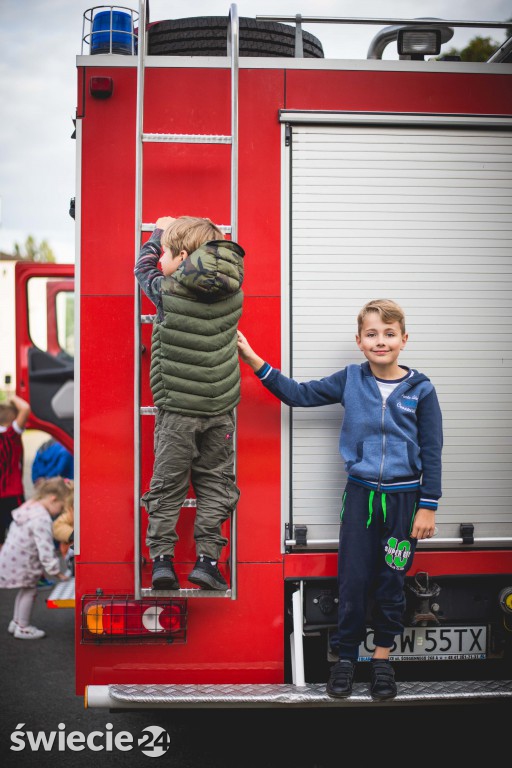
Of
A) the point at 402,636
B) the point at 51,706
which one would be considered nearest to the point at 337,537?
the point at 402,636

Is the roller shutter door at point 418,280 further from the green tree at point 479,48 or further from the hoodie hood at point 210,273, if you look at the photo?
the green tree at point 479,48

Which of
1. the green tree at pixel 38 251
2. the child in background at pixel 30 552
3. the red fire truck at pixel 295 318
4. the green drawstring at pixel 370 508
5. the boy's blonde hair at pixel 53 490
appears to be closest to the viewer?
the green drawstring at pixel 370 508

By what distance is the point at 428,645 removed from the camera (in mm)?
3371

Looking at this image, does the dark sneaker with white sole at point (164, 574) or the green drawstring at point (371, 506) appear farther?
the green drawstring at point (371, 506)

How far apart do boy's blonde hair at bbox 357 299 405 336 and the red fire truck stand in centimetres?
14

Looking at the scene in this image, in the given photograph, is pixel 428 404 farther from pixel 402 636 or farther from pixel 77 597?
pixel 77 597

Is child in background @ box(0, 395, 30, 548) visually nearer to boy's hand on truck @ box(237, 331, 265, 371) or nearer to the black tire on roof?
the black tire on roof

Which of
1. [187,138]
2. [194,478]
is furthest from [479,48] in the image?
[194,478]

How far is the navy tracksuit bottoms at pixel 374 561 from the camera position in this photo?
10.5 feet

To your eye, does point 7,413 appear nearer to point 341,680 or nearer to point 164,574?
point 164,574

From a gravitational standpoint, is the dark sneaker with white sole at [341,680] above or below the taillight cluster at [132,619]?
below

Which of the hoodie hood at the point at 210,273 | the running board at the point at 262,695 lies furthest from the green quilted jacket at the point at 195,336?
the running board at the point at 262,695

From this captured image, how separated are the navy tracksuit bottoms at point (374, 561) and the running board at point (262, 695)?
207mm

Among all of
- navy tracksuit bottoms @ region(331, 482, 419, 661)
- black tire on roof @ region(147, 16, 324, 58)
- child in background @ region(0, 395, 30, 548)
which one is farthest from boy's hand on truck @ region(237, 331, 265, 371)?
child in background @ region(0, 395, 30, 548)
